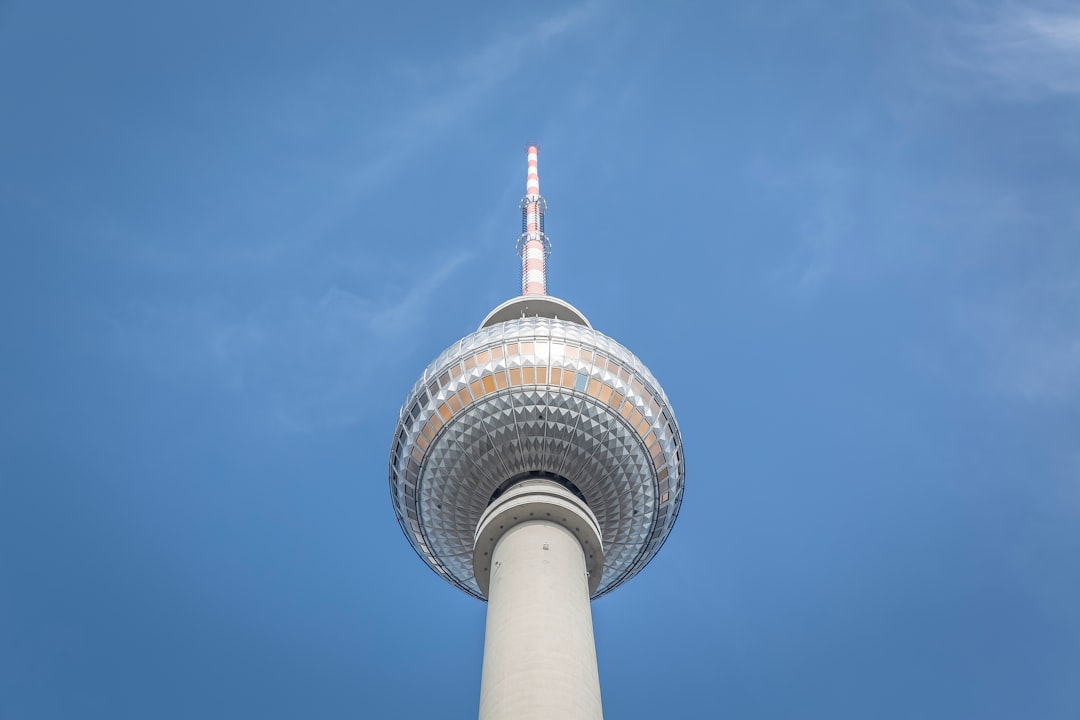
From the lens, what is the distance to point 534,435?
139ft

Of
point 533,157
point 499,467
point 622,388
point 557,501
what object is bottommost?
point 557,501

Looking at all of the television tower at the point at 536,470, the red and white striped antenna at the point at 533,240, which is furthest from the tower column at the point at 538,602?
the red and white striped antenna at the point at 533,240

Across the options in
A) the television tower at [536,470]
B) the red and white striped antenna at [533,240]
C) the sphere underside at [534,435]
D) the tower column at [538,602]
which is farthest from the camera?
the red and white striped antenna at [533,240]

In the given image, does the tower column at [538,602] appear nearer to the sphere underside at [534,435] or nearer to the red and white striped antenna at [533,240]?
the sphere underside at [534,435]

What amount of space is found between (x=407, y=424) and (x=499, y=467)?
531 centimetres

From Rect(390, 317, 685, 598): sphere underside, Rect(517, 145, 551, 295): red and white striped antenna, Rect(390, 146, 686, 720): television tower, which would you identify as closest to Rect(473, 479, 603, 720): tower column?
Rect(390, 146, 686, 720): television tower

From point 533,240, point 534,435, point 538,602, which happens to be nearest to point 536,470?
point 534,435

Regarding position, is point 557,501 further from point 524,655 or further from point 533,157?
point 533,157

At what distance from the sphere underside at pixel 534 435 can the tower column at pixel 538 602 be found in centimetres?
230

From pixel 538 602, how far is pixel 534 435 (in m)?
8.62

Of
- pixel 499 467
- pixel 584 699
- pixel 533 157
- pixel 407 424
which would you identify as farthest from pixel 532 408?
pixel 533 157

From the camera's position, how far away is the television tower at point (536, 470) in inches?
1502

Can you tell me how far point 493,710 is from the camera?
3312 centimetres

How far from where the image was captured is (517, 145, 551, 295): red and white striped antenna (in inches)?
2296
